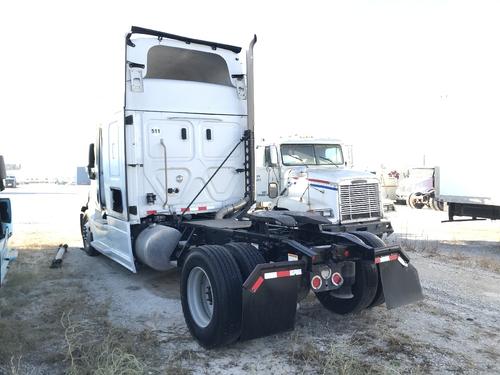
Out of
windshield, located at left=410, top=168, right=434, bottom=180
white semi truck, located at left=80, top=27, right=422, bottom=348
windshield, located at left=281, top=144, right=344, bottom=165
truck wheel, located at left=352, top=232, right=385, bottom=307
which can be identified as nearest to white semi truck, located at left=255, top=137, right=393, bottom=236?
windshield, located at left=281, top=144, right=344, bottom=165

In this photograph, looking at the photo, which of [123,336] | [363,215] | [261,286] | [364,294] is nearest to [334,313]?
[364,294]

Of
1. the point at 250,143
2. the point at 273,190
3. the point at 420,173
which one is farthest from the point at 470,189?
the point at 420,173

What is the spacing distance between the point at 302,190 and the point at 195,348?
634cm

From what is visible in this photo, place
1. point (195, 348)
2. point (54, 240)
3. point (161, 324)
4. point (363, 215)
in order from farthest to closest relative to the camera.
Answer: point (54, 240) → point (363, 215) → point (161, 324) → point (195, 348)

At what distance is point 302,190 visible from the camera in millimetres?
10383

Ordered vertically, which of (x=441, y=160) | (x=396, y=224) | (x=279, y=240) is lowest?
(x=396, y=224)

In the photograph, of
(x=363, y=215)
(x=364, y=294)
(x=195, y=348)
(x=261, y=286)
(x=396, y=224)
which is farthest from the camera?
(x=396, y=224)

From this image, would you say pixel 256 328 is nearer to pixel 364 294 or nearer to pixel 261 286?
pixel 261 286

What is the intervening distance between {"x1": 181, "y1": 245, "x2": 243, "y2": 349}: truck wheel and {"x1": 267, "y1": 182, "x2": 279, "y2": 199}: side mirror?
6.19m

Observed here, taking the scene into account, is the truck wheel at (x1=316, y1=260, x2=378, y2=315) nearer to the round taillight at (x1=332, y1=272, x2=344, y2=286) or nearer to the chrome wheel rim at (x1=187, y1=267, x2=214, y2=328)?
the round taillight at (x1=332, y1=272, x2=344, y2=286)

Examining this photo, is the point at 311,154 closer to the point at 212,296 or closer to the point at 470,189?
the point at 470,189

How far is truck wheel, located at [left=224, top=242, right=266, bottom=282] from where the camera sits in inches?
171

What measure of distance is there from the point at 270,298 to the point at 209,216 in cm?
388

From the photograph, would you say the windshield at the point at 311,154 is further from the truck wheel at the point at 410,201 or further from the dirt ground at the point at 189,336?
the truck wheel at the point at 410,201
